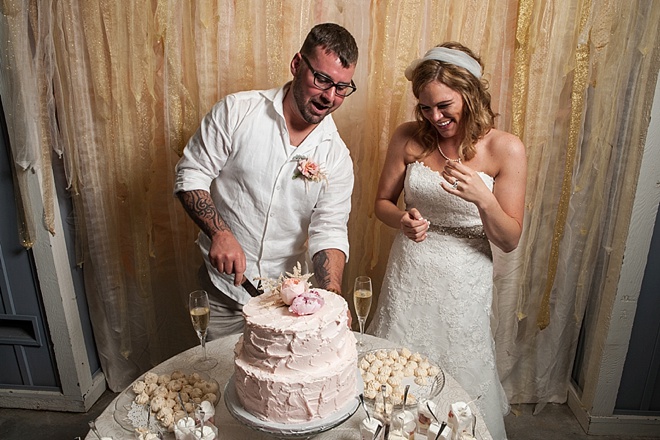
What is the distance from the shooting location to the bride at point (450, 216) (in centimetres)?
215

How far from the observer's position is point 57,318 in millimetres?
2895

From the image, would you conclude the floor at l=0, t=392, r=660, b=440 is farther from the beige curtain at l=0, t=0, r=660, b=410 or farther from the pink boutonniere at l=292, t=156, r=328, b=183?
the pink boutonniere at l=292, t=156, r=328, b=183

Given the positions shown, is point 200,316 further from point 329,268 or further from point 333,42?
point 333,42

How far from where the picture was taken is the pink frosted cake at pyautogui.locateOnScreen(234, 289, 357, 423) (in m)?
1.37

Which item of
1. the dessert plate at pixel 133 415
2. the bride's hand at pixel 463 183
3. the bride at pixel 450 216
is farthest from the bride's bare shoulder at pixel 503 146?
the dessert plate at pixel 133 415

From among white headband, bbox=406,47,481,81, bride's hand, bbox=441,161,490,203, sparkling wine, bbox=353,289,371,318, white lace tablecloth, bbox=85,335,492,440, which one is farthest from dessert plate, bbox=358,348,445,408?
white headband, bbox=406,47,481,81

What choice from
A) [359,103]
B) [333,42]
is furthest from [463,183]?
[359,103]

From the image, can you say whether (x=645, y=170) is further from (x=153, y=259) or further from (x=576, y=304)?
(x=153, y=259)

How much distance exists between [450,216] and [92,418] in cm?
227

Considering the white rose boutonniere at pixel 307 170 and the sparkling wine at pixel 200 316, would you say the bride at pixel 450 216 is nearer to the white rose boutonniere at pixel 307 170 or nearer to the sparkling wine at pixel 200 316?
the white rose boutonniere at pixel 307 170

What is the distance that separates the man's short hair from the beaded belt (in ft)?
2.67

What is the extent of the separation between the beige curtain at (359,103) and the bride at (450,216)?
0.38 meters

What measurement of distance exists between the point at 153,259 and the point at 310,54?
1.58m

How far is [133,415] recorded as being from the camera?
5.18ft
